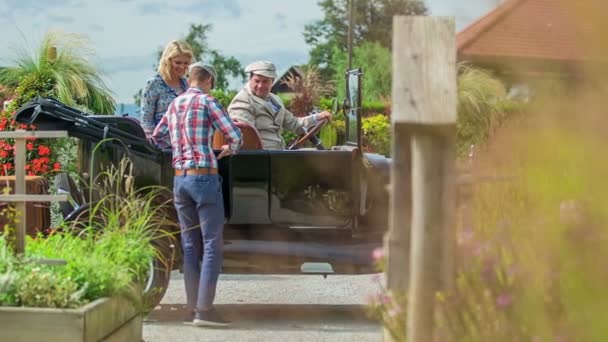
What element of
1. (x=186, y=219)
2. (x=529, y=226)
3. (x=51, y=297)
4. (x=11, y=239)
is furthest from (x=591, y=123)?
(x=186, y=219)

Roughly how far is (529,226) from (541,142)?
54 cm

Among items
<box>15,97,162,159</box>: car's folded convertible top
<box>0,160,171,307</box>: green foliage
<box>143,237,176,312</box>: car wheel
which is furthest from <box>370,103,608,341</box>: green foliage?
<box>15,97,162,159</box>: car's folded convertible top

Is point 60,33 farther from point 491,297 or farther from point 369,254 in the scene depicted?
point 491,297

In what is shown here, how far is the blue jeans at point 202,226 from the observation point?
20.1 ft

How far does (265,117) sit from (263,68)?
14.7 inches

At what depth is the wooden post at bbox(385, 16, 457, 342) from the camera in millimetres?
2826

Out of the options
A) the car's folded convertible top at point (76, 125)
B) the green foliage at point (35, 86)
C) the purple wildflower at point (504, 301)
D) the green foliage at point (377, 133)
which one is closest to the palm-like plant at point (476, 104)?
the purple wildflower at point (504, 301)

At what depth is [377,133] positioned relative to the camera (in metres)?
21.0

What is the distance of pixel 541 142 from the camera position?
2344mm

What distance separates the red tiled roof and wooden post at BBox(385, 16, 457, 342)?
2.66 feet

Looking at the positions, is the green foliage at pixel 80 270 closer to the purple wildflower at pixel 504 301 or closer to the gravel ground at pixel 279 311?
the gravel ground at pixel 279 311

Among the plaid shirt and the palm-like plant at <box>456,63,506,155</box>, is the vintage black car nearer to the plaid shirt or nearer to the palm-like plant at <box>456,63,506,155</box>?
the plaid shirt

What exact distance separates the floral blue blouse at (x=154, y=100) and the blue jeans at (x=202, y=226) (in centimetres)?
83

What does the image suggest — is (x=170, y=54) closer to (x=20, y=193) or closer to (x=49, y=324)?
(x=20, y=193)
